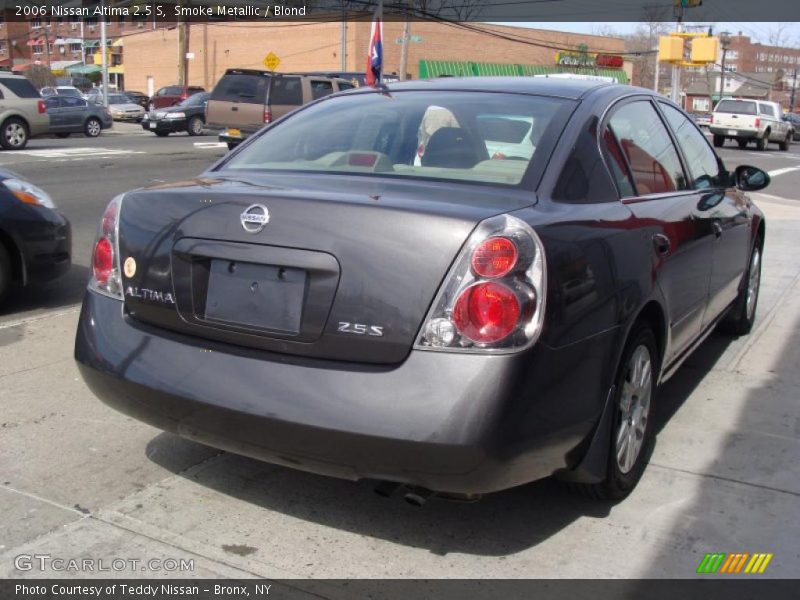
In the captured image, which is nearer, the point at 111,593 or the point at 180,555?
the point at 111,593

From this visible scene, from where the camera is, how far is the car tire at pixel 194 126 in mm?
29858

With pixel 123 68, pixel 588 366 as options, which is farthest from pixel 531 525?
pixel 123 68

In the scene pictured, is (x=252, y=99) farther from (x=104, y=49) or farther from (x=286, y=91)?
(x=104, y=49)

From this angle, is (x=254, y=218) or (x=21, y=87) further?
(x=21, y=87)

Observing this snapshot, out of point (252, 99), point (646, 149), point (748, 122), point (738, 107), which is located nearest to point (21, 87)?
point (252, 99)

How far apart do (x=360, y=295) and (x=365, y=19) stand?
169ft

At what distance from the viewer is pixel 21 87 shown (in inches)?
832

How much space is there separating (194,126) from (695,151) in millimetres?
26931

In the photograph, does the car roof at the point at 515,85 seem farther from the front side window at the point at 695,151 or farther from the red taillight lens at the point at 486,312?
the red taillight lens at the point at 486,312

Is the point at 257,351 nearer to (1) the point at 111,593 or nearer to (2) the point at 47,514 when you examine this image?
(1) the point at 111,593

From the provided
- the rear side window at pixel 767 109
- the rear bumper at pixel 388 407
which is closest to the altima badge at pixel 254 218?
the rear bumper at pixel 388 407

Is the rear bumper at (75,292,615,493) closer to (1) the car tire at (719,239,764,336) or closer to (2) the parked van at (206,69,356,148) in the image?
(1) the car tire at (719,239,764,336)

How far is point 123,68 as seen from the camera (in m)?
77.9

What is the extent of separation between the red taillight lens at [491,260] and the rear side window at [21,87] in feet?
68.6
